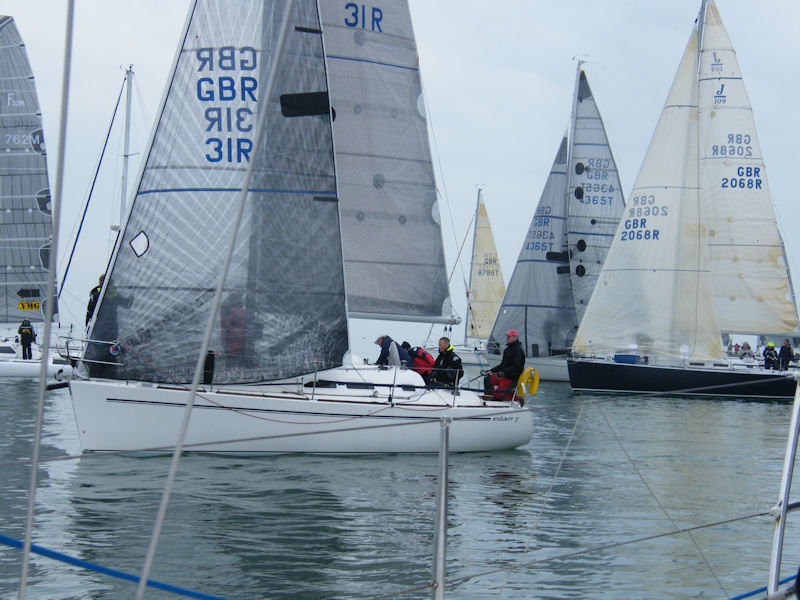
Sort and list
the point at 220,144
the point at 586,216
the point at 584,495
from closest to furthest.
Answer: the point at 584,495 → the point at 220,144 → the point at 586,216

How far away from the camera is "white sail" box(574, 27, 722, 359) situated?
92.1ft

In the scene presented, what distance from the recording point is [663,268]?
28.2 m

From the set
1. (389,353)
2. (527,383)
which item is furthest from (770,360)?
(389,353)

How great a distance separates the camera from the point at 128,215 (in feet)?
41.7

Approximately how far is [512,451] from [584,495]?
3585 mm

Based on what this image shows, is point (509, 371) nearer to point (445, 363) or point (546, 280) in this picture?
point (445, 363)

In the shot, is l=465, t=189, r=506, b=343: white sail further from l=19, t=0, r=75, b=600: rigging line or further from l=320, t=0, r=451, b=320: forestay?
l=19, t=0, r=75, b=600: rigging line

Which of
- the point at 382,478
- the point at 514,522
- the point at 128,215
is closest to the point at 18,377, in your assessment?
the point at 128,215

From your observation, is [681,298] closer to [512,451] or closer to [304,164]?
[512,451]

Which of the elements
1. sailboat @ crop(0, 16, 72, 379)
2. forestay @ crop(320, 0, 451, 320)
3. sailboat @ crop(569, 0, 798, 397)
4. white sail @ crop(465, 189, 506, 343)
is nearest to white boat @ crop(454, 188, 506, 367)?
white sail @ crop(465, 189, 506, 343)

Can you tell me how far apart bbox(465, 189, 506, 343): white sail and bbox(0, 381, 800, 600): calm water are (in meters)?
33.6

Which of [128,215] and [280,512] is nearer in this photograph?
[280,512]

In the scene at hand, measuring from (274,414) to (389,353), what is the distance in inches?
101

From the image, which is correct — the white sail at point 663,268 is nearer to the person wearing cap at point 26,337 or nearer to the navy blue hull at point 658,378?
the navy blue hull at point 658,378
